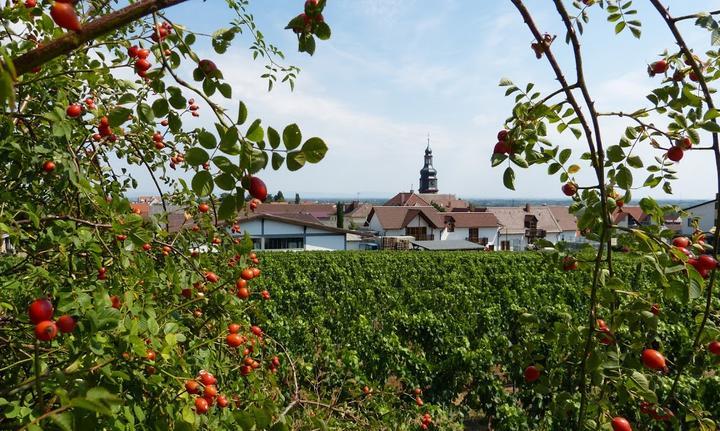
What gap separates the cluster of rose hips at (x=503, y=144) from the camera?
1.12 m

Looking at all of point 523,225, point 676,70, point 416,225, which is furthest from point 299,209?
point 676,70

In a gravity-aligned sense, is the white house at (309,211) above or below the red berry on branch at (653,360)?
below

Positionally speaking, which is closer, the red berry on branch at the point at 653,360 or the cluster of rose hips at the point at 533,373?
the red berry on branch at the point at 653,360

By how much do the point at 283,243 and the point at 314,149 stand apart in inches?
1089

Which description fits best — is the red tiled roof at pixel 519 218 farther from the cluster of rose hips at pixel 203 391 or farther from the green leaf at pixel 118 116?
the green leaf at pixel 118 116

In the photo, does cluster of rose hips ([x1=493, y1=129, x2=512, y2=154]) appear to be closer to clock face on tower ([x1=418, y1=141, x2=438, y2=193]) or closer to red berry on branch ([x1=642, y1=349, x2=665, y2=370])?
red berry on branch ([x1=642, y1=349, x2=665, y2=370])

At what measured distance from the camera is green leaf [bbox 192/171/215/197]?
74 cm

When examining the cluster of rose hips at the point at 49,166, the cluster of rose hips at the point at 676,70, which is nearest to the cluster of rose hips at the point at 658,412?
the cluster of rose hips at the point at 676,70

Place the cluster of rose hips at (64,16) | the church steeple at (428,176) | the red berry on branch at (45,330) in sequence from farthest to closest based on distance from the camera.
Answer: the church steeple at (428,176) → the red berry on branch at (45,330) → the cluster of rose hips at (64,16)

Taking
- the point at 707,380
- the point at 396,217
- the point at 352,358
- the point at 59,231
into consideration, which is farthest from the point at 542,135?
the point at 396,217

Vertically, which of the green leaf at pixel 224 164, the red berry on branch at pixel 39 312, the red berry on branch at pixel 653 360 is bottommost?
the red berry on branch at pixel 653 360

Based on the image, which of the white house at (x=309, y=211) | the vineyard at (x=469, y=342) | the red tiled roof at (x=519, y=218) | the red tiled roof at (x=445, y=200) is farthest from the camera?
the red tiled roof at (x=445, y=200)

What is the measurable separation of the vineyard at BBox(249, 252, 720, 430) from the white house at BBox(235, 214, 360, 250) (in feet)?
43.8

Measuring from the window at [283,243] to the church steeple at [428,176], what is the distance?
224 ft
